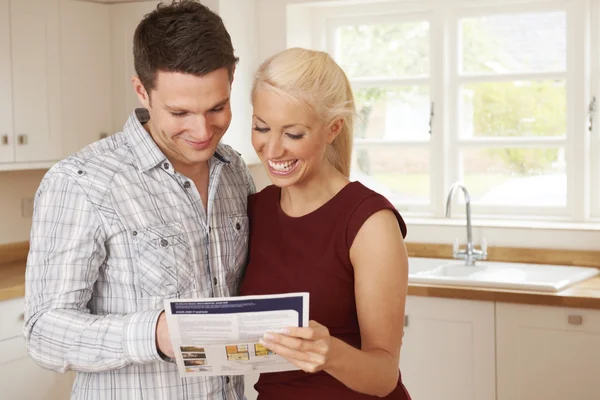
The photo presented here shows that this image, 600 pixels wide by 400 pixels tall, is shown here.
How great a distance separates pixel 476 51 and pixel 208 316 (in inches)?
121

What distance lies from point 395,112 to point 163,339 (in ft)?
10.0

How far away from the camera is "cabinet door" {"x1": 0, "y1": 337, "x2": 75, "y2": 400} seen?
11.5ft

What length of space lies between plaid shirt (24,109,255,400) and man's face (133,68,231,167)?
0.22 feet

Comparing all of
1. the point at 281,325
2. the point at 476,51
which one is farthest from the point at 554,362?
the point at 281,325

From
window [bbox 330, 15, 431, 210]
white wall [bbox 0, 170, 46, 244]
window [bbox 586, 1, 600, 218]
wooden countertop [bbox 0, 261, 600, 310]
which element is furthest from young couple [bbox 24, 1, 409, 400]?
white wall [bbox 0, 170, 46, 244]

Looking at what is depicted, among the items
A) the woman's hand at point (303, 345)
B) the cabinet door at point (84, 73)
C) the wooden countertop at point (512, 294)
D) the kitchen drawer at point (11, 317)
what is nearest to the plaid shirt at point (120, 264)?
the woman's hand at point (303, 345)

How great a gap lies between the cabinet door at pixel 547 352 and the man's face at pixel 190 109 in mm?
1965

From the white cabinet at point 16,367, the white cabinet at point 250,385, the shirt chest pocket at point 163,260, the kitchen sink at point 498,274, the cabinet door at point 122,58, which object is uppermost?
the cabinet door at point 122,58

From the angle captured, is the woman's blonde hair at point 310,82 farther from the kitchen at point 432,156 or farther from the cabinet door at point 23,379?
the cabinet door at point 23,379

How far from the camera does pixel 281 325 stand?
148 centimetres

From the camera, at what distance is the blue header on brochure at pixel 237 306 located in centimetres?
144

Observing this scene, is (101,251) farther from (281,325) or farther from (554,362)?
(554,362)

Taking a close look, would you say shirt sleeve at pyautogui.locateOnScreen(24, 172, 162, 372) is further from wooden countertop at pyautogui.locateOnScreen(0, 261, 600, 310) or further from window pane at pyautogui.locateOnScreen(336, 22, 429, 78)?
window pane at pyautogui.locateOnScreen(336, 22, 429, 78)

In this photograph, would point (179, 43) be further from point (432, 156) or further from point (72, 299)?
point (432, 156)
